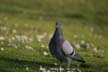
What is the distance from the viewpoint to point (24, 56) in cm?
2644

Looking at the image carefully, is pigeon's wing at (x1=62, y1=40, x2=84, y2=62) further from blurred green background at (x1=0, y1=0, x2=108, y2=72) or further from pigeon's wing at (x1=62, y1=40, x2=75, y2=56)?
blurred green background at (x1=0, y1=0, x2=108, y2=72)

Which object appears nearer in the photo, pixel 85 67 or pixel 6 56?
pixel 85 67

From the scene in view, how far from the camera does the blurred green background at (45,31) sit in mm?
24719

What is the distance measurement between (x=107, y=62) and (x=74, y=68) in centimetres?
369

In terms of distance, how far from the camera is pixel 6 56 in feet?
84.7

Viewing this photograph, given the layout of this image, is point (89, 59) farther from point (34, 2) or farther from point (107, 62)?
point (34, 2)

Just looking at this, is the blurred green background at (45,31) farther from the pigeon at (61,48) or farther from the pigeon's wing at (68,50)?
the pigeon's wing at (68,50)

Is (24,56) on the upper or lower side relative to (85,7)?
lower

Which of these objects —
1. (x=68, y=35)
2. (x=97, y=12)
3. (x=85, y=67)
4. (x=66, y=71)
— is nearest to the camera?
(x=66, y=71)

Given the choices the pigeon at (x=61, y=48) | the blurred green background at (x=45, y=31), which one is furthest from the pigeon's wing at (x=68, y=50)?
the blurred green background at (x=45, y=31)

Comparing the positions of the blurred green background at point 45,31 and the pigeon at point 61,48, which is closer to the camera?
the pigeon at point 61,48

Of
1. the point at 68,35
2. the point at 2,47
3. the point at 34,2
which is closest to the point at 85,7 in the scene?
the point at 34,2

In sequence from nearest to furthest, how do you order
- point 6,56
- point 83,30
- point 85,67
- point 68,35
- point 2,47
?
point 85,67
point 6,56
point 2,47
point 68,35
point 83,30

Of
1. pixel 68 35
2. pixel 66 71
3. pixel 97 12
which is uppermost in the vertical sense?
pixel 97 12
